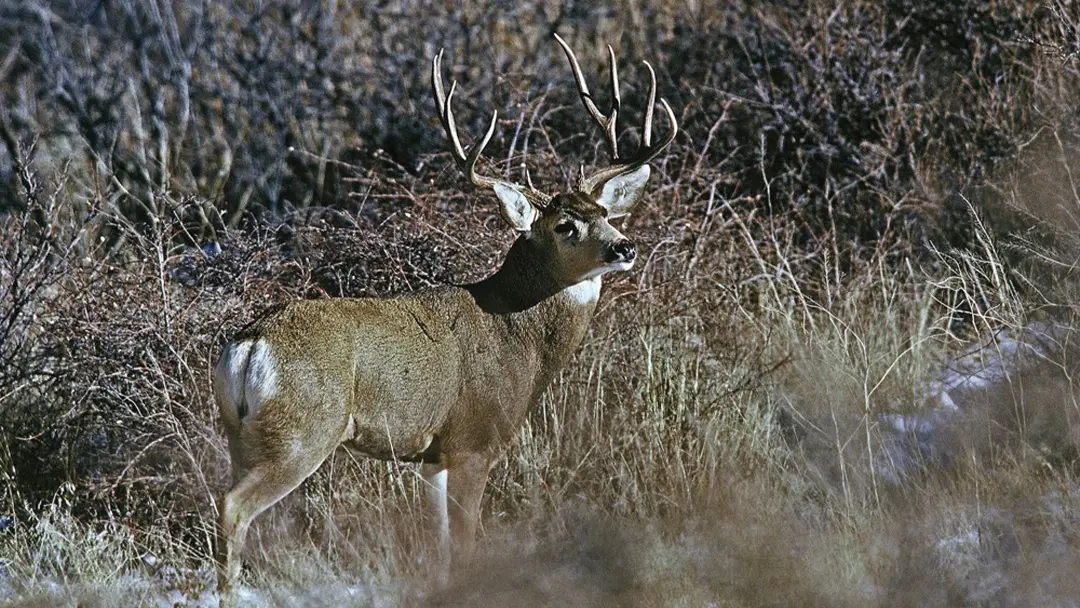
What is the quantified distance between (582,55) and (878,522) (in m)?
6.85

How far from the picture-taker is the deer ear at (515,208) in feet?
20.9

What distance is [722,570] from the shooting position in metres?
5.62

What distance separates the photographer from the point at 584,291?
258 inches

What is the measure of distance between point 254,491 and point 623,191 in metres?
2.27

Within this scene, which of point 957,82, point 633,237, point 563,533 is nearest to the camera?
point 563,533

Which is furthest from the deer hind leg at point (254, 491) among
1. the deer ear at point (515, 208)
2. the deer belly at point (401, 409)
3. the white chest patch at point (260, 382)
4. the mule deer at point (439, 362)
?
the deer ear at point (515, 208)

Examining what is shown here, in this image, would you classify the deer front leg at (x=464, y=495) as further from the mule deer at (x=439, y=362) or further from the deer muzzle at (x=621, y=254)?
the deer muzzle at (x=621, y=254)

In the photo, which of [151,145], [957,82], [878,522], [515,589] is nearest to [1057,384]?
[878,522]

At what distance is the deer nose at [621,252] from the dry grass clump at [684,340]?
101 cm

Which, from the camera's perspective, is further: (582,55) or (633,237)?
(582,55)

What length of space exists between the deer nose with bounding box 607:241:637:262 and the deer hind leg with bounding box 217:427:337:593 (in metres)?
1.46

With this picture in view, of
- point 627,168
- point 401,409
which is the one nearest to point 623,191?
point 627,168

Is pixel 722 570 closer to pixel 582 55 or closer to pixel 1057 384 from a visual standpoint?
pixel 1057 384

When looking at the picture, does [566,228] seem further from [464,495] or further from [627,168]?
[464,495]
